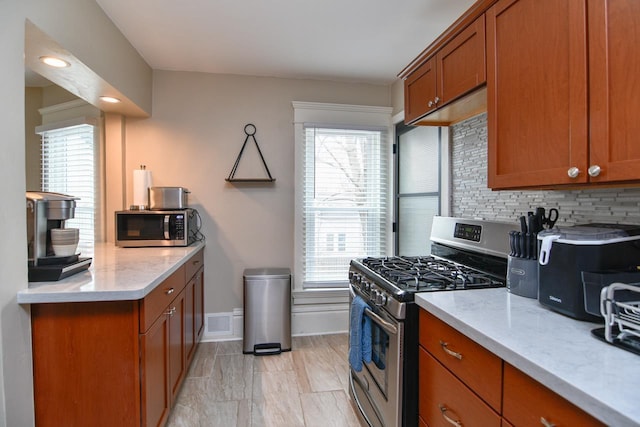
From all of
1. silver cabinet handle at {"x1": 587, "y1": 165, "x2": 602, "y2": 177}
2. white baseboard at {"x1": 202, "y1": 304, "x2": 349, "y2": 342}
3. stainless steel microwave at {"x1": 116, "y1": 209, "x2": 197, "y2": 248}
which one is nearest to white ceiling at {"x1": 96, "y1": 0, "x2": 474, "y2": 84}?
stainless steel microwave at {"x1": 116, "y1": 209, "x2": 197, "y2": 248}

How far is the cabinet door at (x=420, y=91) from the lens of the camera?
6.23 ft

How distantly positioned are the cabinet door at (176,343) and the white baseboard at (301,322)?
2.67ft

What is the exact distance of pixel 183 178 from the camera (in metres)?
3.05

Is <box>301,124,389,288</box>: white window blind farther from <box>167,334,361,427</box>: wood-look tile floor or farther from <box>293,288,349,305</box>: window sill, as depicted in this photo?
<box>167,334,361,427</box>: wood-look tile floor

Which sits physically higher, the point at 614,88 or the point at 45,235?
the point at 614,88

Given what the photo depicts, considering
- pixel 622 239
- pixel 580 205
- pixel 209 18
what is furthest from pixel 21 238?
pixel 580 205

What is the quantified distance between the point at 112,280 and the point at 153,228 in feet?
3.83

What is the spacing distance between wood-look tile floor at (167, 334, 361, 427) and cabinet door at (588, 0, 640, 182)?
5.96ft

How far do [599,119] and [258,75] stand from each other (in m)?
2.77

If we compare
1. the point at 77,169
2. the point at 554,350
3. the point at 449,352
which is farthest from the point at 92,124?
the point at 554,350

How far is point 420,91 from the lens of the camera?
204cm

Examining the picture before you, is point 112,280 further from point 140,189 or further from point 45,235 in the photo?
point 140,189

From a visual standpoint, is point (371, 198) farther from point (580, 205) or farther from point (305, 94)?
point (580, 205)

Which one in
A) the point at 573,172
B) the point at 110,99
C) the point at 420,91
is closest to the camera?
the point at 573,172
